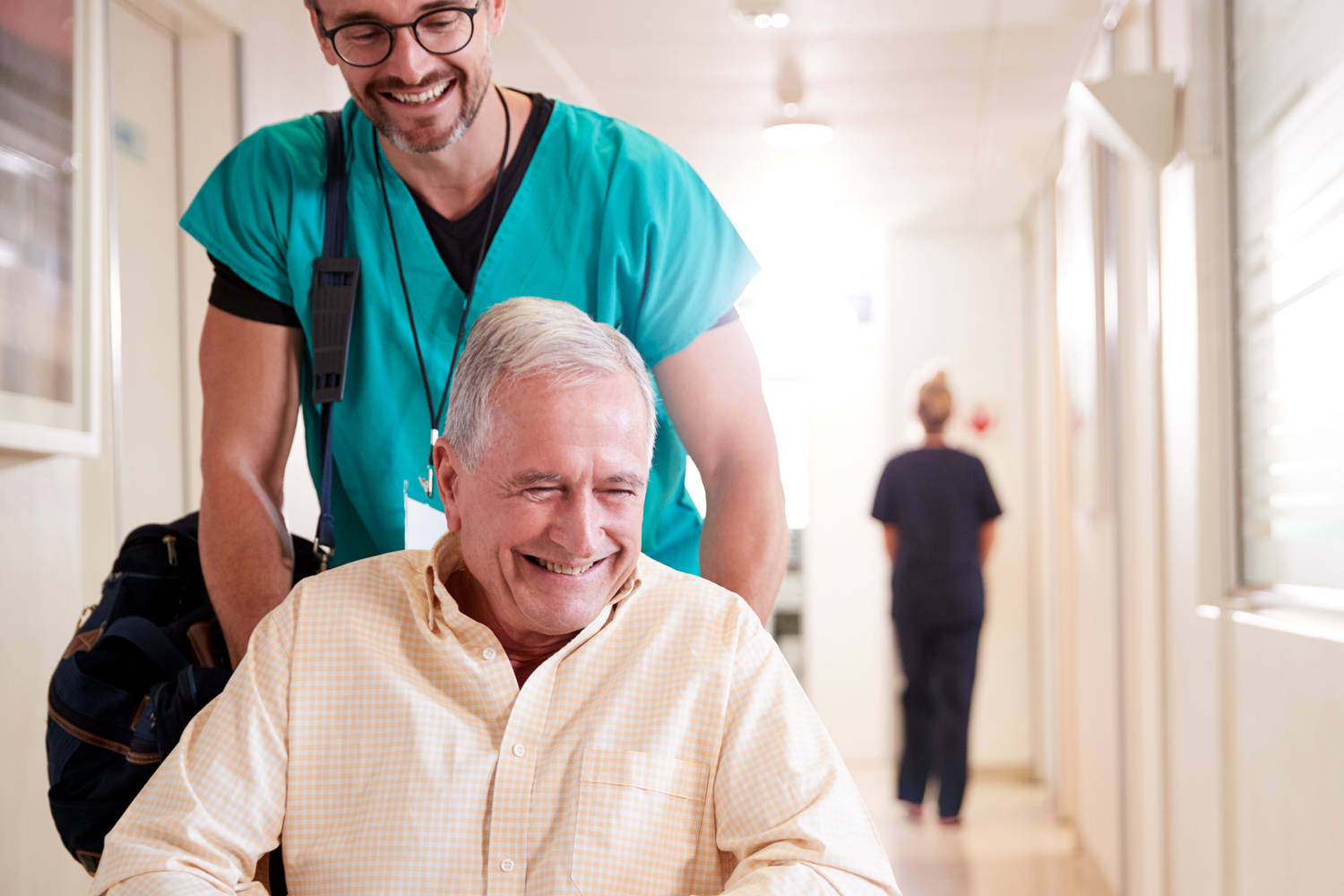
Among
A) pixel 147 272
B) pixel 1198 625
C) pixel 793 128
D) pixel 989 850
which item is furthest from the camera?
pixel 793 128

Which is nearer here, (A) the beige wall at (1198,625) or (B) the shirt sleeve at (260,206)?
(B) the shirt sleeve at (260,206)

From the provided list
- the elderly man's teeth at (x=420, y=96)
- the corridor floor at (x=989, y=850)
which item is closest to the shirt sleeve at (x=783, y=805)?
the elderly man's teeth at (x=420, y=96)

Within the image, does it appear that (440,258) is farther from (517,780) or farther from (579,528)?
(517,780)

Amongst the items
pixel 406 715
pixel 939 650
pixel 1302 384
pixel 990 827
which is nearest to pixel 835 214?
pixel 939 650

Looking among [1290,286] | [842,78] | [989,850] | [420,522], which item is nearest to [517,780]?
[420,522]

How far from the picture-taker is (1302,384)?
2396mm

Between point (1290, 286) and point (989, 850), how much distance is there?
318 centimetres

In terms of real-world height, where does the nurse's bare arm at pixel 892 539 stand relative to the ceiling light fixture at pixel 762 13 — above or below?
below

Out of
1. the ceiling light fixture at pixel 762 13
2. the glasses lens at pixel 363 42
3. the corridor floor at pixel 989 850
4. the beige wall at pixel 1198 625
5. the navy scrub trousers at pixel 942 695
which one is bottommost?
the corridor floor at pixel 989 850

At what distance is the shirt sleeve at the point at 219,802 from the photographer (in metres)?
1.21

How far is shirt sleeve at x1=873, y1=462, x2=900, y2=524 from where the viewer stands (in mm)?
5488

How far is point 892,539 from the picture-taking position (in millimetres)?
5590

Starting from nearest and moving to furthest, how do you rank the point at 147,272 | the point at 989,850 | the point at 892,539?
1. the point at 147,272
2. the point at 989,850
3. the point at 892,539

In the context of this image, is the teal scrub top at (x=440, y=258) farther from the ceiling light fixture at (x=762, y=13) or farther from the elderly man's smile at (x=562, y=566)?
the ceiling light fixture at (x=762, y=13)
